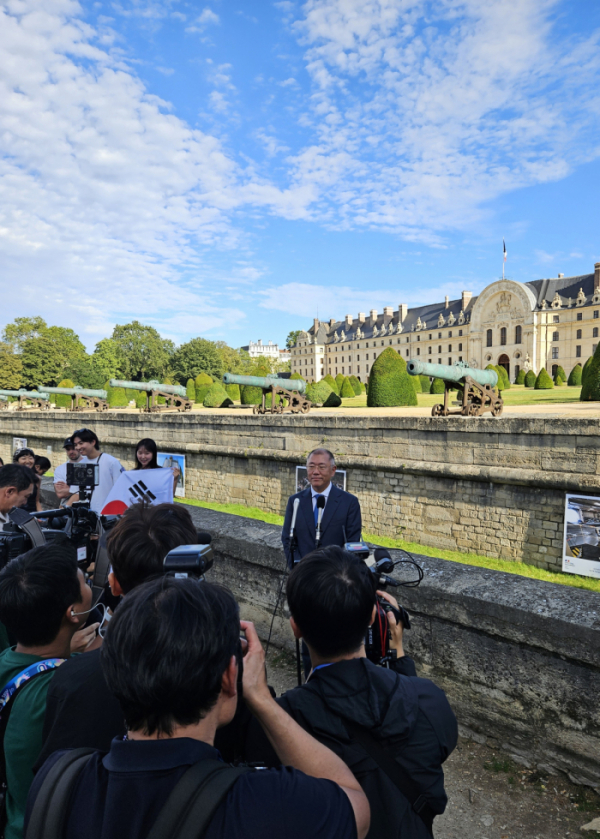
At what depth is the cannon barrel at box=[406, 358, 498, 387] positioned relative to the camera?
41.3 feet

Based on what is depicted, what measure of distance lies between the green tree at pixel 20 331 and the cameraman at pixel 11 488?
2351 inches

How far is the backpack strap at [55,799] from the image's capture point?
0.91 meters

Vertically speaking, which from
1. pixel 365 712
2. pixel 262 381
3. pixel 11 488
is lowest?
pixel 365 712

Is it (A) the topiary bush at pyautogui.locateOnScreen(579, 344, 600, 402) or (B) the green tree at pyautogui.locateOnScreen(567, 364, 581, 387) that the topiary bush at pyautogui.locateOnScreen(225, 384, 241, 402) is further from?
(B) the green tree at pyautogui.locateOnScreen(567, 364, 581, 387)

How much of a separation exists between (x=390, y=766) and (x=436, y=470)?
31.1ft

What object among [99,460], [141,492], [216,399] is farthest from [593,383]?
[216,399]

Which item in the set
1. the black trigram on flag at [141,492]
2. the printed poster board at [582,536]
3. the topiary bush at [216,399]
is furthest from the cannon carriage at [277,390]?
the black trigram on flag at [141,492]

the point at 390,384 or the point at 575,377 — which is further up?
the point at 575,377

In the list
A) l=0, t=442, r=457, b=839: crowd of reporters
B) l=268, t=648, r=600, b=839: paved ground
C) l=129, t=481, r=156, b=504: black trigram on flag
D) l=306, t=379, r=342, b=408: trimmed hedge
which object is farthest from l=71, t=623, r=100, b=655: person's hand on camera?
l=306, t=379, r=342, b=408: trimmed hedge

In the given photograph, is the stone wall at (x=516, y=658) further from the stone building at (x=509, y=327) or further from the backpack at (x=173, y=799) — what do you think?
the stone building at (x=509, y=327)

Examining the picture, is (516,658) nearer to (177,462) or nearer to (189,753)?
(189,753)

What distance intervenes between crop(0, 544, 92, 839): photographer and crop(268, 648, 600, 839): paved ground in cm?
153

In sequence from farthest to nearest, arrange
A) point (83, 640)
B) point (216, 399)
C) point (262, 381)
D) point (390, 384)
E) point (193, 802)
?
point (216, 399), point (390, 384), point (262, 381), point (83, 640), point (193, 802)

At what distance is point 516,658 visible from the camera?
231cm
